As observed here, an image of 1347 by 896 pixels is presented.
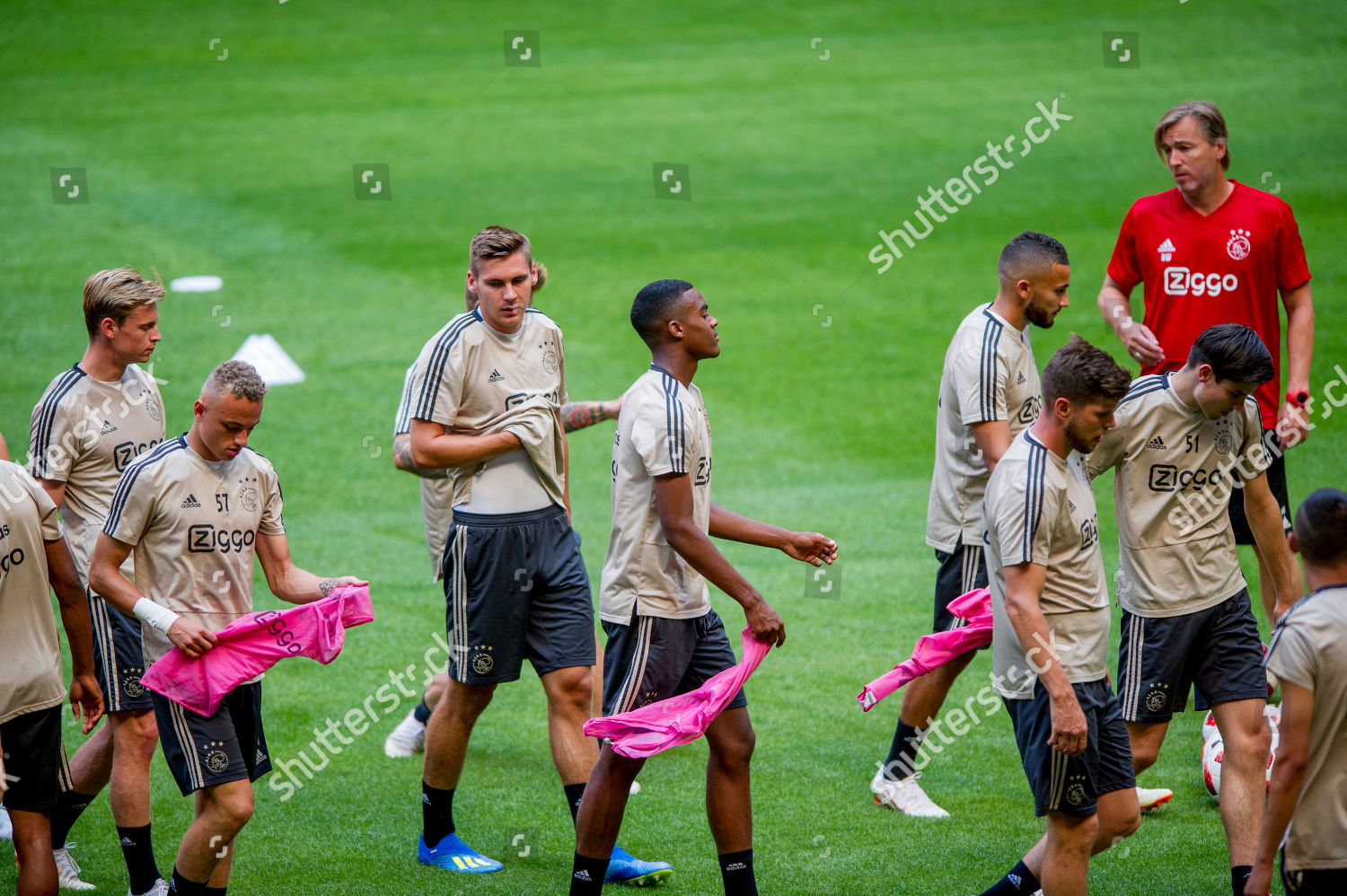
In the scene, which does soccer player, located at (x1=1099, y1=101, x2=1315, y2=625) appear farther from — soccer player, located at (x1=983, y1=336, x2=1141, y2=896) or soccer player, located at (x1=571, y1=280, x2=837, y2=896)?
soccer player, located at (x1=571, y1=280, x2=837, y2=896)

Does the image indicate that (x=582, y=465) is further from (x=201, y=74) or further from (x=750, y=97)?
(x=201, y=74)

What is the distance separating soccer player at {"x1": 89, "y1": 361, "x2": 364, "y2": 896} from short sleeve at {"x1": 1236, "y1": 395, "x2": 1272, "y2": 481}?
3304 millimetres

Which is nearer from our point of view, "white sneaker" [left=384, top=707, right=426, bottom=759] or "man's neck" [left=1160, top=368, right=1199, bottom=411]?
"man's neck" [left=1160, top=368, right=1199, bottom=411]

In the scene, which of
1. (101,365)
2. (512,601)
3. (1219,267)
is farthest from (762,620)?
(1219,267)

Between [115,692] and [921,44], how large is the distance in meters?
20.5

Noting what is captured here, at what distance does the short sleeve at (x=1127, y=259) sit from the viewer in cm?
658

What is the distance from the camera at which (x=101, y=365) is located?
5.63m

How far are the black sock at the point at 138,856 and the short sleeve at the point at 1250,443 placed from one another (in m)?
4.33

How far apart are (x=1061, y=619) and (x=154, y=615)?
3.03 metres

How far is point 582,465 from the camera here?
12.0 meters

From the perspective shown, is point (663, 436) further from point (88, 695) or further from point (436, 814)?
Result: point (88, 695)

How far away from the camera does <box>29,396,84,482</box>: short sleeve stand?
557 cm

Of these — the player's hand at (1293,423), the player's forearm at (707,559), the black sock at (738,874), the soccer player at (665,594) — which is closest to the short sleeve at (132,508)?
the soccer player at (665,594)

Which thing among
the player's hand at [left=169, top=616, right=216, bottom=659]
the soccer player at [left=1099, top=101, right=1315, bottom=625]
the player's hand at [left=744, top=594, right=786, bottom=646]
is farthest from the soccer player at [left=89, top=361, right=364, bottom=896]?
the soccer player at [left=1099, top=101, right=1315, bottom=625]
